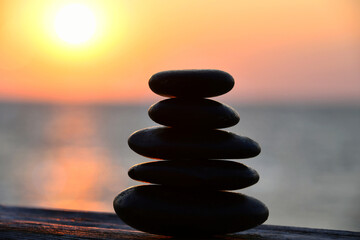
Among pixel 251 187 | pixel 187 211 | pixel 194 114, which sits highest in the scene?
pixel 251 187

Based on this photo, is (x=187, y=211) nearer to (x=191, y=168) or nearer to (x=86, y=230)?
(x=191, y=168)

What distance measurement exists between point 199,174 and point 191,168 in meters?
0.05

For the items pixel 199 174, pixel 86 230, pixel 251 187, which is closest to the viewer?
pixel 199 174

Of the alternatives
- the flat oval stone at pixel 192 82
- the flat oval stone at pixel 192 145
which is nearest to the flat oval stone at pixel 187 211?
the flat oval stone at pixel 192 145

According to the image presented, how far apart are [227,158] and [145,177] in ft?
1.45

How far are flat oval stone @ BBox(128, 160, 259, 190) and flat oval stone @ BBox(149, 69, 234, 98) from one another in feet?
1.23

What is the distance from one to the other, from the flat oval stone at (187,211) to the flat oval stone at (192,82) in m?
0.52

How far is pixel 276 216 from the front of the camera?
36.6 feet

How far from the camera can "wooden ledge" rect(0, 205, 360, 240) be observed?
273 cm

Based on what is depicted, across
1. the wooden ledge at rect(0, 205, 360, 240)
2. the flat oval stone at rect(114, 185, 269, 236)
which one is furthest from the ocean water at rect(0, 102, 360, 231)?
the flat oval stone at rect(114, 185, 269, 236)

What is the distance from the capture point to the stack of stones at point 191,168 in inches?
97.5

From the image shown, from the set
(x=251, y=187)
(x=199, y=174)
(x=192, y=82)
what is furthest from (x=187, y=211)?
(x=251, y=187)

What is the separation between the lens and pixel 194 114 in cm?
254

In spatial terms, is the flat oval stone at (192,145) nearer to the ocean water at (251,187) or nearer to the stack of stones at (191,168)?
the stack of stones at (191,168)
